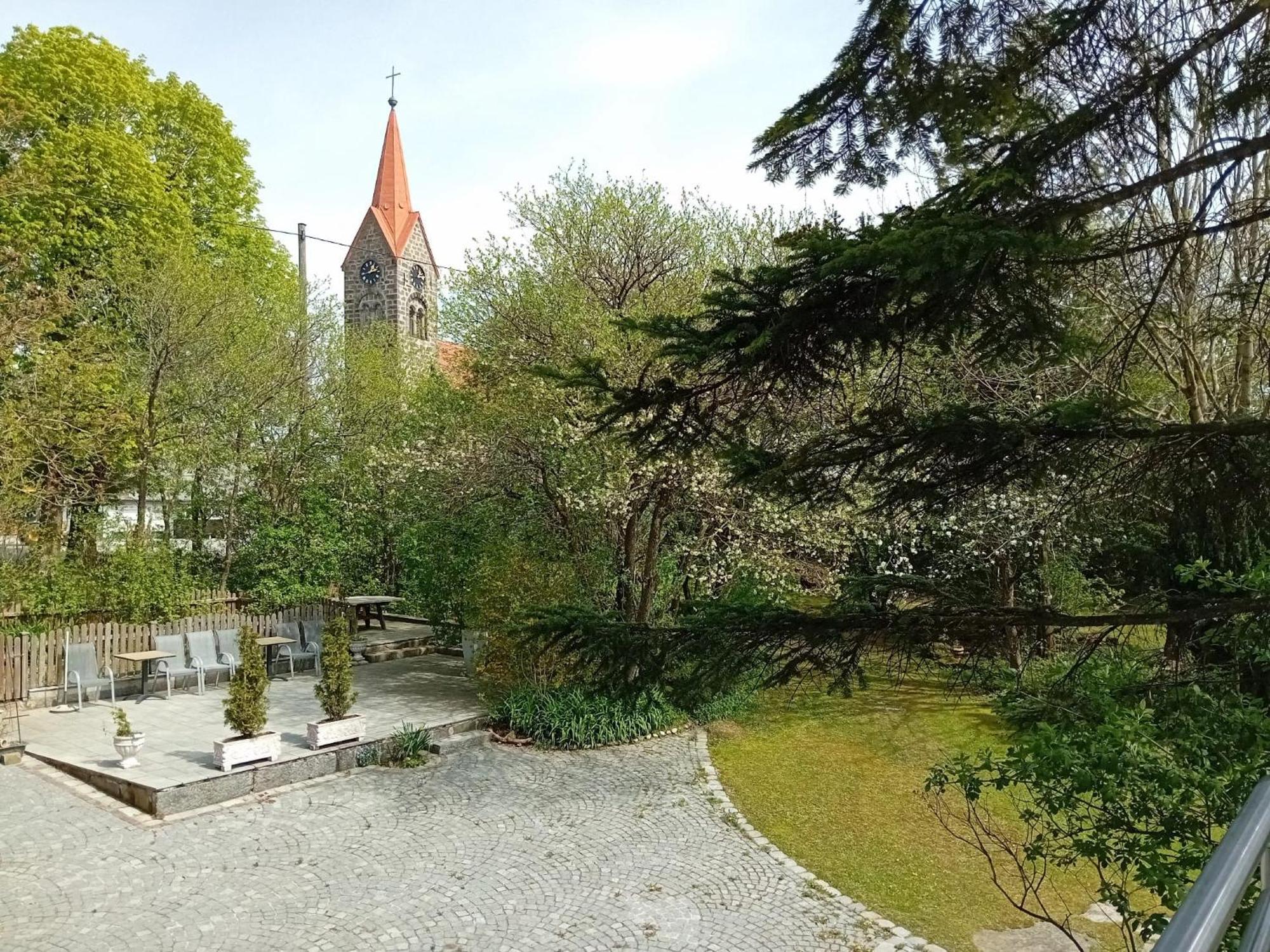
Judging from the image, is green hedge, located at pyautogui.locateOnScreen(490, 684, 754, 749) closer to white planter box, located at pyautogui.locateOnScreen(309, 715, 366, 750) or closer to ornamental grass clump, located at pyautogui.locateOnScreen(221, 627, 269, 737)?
white planter box, located at pyautogui.locateOnScreen(309, 715, 366, 750)

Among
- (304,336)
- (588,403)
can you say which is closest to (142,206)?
(304,336)

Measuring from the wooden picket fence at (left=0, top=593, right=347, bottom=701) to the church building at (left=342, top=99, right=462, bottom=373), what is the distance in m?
22.1

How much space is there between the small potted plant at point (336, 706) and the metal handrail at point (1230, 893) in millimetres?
9582

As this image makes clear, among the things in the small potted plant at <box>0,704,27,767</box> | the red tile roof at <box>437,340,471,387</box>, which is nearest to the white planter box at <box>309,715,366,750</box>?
the small potted plant at <box>0,704,27,767</box>

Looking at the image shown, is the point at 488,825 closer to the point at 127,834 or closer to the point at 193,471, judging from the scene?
the point at 127,834

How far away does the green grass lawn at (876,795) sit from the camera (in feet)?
21.1

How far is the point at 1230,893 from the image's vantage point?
1.14m

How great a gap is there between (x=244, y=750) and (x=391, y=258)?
30295 millimetres

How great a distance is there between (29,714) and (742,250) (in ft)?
40.6

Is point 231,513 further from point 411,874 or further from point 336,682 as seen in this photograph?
point 411,874

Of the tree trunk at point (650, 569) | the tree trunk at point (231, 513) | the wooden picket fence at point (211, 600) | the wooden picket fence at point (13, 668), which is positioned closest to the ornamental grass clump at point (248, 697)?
the wooden picket fence at point (13, 668)

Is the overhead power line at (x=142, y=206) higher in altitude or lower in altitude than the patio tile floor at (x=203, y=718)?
higher

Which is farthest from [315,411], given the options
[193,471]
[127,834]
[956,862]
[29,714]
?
[956,862]

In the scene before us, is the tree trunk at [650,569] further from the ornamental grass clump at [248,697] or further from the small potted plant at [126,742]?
the small potted plant at [126,742]
